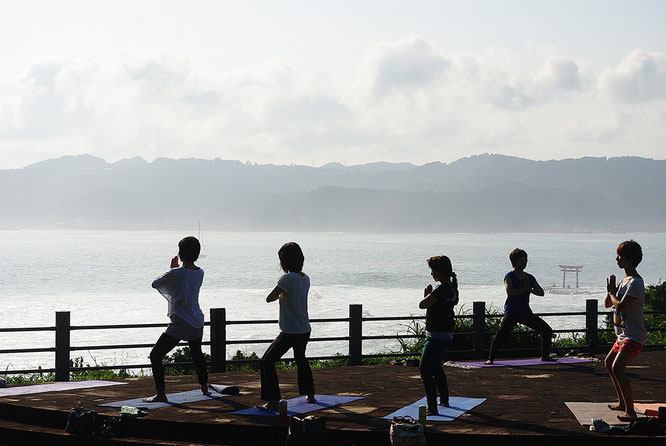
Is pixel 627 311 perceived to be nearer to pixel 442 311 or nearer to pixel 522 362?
pixel 442 311

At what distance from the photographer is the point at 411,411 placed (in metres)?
9.17

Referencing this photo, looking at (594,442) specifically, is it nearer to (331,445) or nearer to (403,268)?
(331,445)

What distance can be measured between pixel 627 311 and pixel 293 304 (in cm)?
338

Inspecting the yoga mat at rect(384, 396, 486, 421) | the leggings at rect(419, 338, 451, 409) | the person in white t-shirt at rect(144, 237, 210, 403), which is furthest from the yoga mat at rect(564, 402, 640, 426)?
the person in white t-shirt at rect(144, 237, 210, 403)

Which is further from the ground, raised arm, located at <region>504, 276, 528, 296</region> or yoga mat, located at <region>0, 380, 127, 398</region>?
raised arm, located at <region>504, 276, 528, 296</region>

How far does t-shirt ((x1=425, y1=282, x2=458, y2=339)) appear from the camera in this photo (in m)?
8.69

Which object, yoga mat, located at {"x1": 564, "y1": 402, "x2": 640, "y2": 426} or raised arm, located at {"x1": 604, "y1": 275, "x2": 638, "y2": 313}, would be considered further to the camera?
yoga mat, located at {"x1": 564, "y1": 402, "x2": 640, "y2": 426}

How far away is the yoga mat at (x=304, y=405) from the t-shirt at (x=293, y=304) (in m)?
0.87

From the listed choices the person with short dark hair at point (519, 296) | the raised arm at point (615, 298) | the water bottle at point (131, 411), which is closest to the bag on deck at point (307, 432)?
the water bottle at point (131, 411)

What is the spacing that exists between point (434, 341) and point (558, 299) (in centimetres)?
9936

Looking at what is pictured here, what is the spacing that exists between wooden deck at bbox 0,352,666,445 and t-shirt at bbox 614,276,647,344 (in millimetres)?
1031

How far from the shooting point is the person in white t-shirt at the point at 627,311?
8133 millimetres

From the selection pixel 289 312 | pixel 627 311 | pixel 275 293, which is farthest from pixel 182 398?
pixel 627 311

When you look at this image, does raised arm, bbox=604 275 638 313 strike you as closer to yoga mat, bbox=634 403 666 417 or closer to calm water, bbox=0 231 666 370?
yoga mat, bbox=634 403 666 417
